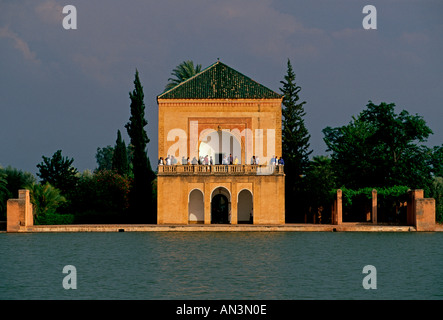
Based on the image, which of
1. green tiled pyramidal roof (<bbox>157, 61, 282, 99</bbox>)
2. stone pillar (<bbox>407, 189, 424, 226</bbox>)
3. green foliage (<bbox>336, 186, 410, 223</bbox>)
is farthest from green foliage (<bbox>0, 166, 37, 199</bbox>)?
stone pillar (<bbox>407, 189, 424, 226</bbox>)

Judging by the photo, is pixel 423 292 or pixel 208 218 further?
pixel 208 218

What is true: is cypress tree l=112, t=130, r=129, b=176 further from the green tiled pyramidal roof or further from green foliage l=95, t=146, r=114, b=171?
green foliage l=95, t=146, r=114, b=171

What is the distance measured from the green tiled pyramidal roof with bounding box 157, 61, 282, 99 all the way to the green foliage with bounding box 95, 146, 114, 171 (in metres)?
57.0

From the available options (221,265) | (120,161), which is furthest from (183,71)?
(221,265)

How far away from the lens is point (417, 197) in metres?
33.8

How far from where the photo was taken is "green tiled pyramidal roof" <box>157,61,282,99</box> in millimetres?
36875

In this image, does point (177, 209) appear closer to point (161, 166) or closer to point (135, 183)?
point (161, 166)

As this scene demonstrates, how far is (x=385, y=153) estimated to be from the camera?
134 ft

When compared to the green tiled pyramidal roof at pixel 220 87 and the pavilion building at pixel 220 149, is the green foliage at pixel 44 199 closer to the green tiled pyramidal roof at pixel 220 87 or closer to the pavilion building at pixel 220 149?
the pavilion building at pixel 220 149

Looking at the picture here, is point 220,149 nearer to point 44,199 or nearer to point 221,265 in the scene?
point 44,199

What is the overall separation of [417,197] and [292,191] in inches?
388

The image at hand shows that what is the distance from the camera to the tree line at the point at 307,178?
127 ft
